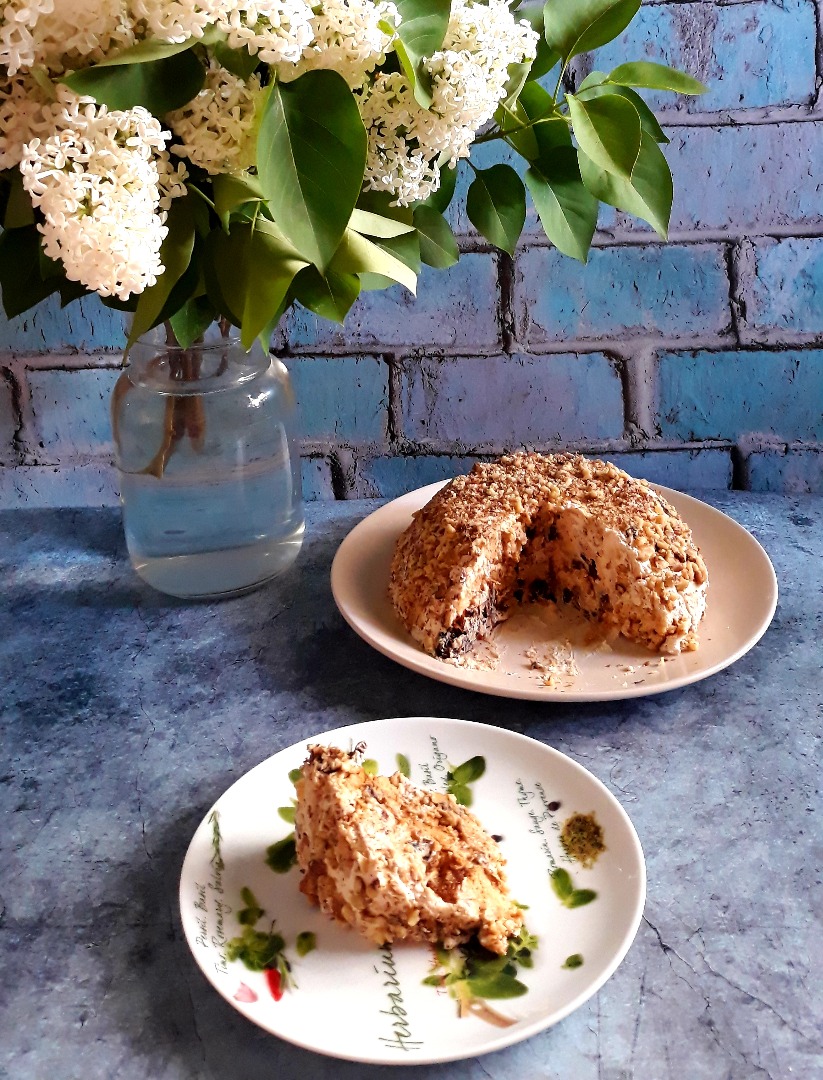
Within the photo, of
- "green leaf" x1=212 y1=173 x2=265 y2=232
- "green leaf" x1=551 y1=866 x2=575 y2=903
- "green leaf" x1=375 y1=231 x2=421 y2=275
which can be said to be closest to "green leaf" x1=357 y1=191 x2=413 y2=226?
"green leaf" x1=375 y1=231 x2=421 y2=275

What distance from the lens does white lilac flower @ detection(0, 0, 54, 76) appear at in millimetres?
524

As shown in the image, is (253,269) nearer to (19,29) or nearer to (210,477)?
(19,29)

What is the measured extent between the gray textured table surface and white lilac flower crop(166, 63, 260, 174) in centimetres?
41

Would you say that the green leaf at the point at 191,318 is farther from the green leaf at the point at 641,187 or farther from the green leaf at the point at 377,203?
the green leaf at the point at 641,187

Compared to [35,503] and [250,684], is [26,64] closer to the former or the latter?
[250,684]

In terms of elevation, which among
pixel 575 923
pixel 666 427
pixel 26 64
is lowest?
pixel 575 923

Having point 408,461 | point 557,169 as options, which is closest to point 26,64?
point 557,169

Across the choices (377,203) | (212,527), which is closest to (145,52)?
(377,203)

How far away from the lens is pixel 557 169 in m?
0.81

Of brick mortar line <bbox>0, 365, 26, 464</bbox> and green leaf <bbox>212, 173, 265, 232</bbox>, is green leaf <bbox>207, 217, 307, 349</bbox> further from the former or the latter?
brick mortar line <bbox>0, 365, 26, 464</bbox>

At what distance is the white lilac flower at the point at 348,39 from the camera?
1.95ft

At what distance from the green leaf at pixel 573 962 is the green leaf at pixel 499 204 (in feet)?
1.82

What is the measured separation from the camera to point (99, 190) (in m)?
0.56

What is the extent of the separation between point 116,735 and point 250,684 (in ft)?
0.36
